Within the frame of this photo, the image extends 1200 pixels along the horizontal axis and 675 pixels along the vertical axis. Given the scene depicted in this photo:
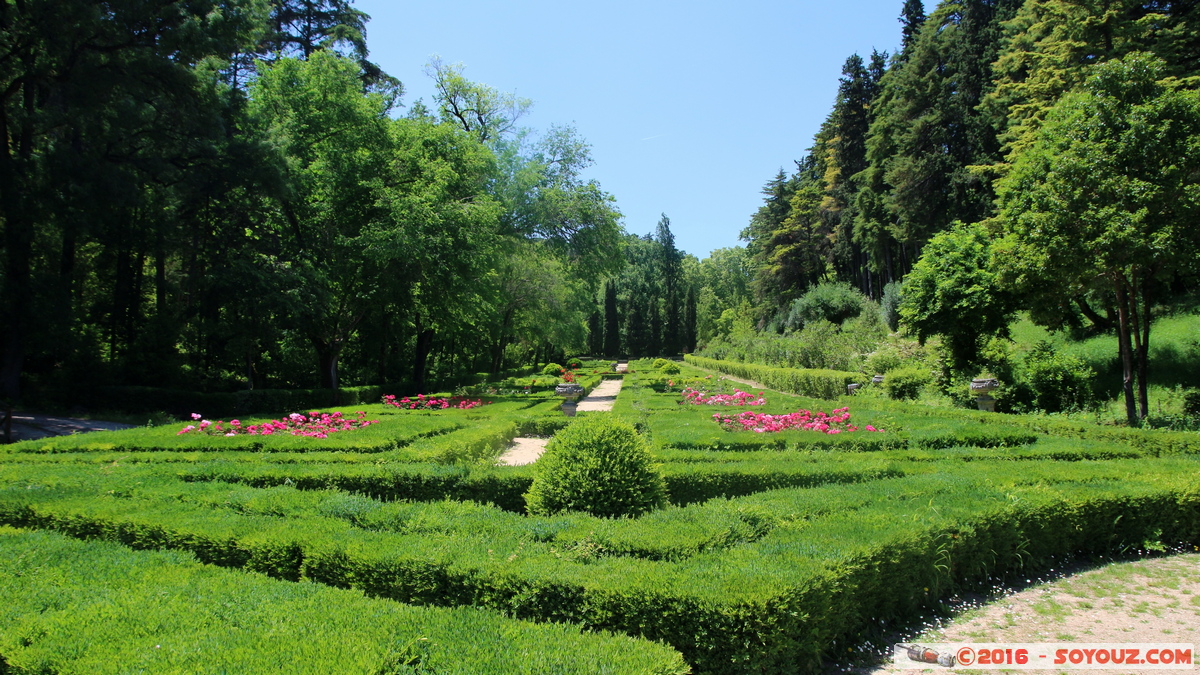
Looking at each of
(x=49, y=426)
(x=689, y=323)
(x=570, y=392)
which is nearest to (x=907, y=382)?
(x=570, y=392)

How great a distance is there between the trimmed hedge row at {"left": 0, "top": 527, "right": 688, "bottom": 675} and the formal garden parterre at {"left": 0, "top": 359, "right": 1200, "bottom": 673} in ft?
0.05

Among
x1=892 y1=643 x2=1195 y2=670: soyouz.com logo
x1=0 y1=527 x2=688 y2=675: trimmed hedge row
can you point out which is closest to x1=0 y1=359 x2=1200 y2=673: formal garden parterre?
x1=0 y1=527 x2=688 y2=675: trimmed hedge row

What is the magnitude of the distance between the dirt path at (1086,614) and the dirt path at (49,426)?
14.6 meters

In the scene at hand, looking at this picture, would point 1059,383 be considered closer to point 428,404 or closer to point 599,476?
point 599,476

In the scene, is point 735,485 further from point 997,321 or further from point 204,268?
point 204,268

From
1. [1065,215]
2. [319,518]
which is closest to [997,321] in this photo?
[1065,215]

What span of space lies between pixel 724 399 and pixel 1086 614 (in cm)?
971

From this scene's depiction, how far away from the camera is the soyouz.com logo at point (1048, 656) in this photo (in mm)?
3391

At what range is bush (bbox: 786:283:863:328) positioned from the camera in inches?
1238

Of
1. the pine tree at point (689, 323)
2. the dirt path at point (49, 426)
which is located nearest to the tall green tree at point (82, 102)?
the dirt path at point (49, 426)

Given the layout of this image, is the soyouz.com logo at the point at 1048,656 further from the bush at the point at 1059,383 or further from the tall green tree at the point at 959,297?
the tall green tree at the point at 959,297

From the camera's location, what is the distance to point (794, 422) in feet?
31.7

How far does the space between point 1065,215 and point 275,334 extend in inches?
775

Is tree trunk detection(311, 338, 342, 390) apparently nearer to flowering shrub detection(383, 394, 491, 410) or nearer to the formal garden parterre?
flowering shrub detection(383, 394, 491, 410)
